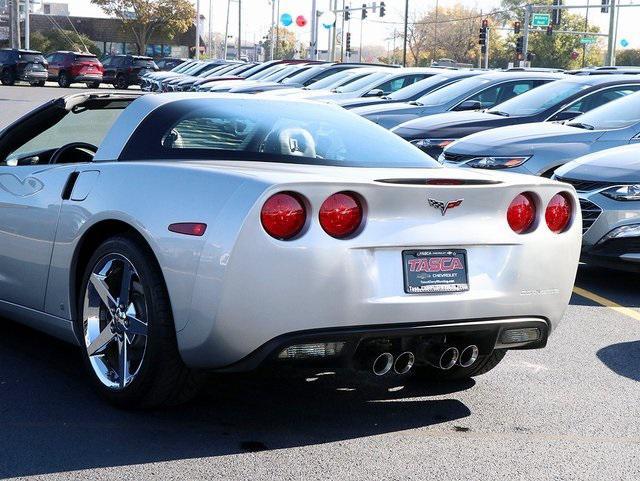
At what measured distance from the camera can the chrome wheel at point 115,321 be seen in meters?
4.89

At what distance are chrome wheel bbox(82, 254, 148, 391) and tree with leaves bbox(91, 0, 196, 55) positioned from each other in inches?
3341

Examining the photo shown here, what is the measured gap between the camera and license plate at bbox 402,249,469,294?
468 cm

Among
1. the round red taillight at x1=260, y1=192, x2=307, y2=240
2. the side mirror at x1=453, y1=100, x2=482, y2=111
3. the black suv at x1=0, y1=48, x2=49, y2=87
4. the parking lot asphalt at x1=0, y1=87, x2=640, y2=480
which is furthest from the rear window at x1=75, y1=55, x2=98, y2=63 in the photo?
the round red taillight at x1=260, y1=192, x2=307, y2=240

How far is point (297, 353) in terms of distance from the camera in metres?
4.55

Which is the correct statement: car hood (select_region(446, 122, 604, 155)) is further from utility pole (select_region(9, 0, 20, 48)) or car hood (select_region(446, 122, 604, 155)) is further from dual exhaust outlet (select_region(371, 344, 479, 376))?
utility pole (select_region(9, 0, 20, 48))

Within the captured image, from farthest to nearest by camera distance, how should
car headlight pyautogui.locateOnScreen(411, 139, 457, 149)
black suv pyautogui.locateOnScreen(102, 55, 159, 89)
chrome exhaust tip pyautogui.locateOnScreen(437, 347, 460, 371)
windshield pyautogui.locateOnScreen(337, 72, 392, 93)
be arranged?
black suv pyautogui.locateOnScreen(102, 55, 159, 89)
windshield pyautogui.locateOnScreen(337, 72, 392, 93)
car headlight pyautogui.locateOnScreen(411, 139, 457, 149)
chrome exhaust tip pyautogui.locateOnScreen(437, 347, 460, 371)

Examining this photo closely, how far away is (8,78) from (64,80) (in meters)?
2.64

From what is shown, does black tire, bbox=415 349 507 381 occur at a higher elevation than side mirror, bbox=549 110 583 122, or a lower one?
lower

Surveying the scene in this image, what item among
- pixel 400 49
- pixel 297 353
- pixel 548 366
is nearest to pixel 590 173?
pixel 548 366

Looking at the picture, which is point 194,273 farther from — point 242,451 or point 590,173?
point 590,173

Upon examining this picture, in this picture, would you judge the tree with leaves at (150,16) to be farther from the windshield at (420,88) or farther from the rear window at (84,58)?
the windshield at (420,88)

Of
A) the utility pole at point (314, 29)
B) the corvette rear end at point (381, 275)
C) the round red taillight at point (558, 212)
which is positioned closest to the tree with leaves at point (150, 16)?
the utility pole at point (314, 29)

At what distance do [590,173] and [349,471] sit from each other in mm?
5141

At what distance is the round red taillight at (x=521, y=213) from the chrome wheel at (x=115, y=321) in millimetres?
1593
